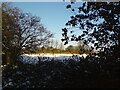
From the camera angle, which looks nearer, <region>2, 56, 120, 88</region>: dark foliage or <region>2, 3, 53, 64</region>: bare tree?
<region>2, 56, 120, 88</region>: dark foliage

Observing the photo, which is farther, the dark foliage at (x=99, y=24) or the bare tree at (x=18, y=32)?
the bare tree at (x=18, y=32)

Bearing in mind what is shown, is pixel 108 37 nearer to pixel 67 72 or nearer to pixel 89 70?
pixel 89 70

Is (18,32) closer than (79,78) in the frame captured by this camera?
No

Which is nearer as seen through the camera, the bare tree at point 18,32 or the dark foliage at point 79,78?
the dark foliage at point 79,78

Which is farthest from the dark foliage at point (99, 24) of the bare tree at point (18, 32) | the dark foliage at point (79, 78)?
the bare tree at point (18, 32)

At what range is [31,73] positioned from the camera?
7.30 metres

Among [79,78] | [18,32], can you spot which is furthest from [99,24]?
[18,32]

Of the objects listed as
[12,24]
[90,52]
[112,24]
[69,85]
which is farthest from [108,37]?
[12,24]

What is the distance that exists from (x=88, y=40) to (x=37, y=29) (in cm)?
1187

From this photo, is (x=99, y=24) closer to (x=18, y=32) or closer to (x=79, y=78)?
(x=79, y=78)

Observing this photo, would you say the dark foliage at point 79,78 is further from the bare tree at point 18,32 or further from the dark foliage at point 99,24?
the bare tree at point 18,32

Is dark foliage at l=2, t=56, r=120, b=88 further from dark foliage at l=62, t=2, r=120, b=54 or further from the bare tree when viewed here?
the bare tree

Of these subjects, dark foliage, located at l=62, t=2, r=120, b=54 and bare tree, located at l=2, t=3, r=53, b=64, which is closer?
dark foliage, located at l=62, t=2, r=120, b=54

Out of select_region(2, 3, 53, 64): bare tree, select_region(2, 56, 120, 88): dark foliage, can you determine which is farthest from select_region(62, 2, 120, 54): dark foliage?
select_region(2, 3, 53, 64): bare tree
